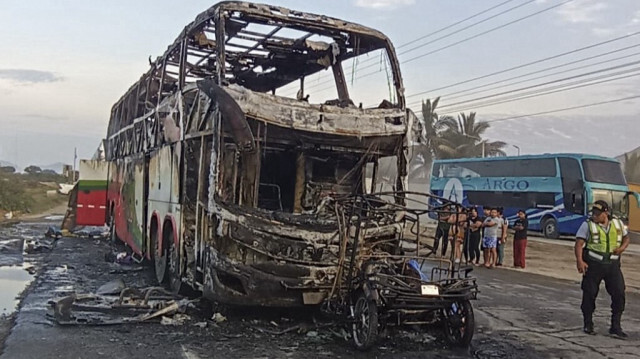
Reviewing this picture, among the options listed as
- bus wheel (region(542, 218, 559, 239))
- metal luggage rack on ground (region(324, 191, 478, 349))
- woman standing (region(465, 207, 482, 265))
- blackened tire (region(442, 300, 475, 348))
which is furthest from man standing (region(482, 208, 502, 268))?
bus wheel (region(542, 218, 559, 239))

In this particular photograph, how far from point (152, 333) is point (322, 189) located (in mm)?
3096

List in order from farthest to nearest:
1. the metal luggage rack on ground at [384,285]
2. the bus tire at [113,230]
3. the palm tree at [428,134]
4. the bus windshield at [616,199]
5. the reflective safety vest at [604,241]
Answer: the palm tree at [428,134] < the bus windshield at [616,199] < the bus tire at [113,230] < the reflective safety vest at [604,241] < the metal luggage rack on ground at [384,285]

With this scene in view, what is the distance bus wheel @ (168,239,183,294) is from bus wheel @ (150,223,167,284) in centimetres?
26

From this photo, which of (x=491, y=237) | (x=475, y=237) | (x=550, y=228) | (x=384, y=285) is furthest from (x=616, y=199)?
(x=384, y=285)

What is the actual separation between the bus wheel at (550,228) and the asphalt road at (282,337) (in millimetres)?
17258

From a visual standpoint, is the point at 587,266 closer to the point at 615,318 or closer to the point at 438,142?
the point at 615,318

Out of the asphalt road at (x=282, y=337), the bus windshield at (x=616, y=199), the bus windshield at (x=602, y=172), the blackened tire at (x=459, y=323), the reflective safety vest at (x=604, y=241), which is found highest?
the bus windshield at (x=602, y=172)

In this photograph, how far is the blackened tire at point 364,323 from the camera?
663 cm

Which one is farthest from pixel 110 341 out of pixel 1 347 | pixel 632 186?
pixel 632 186

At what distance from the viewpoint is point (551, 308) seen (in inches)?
411

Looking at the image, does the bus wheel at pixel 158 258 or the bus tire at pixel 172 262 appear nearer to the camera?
the bus tire at pixel 172 262

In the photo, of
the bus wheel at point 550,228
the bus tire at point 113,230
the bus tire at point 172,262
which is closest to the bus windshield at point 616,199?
the bus wheel at point 550,228

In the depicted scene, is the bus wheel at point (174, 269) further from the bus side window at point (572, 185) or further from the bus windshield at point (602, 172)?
the bus windshield at point (602, 172)

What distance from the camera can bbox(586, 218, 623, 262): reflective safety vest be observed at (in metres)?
8.34
